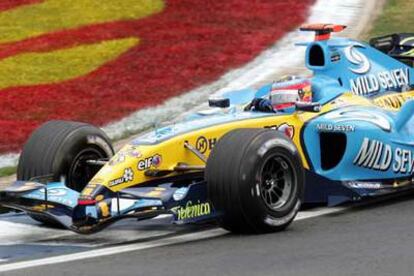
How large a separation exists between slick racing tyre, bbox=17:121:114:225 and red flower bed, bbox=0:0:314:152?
360cm

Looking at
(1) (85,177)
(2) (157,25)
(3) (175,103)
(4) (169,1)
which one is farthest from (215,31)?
(1) (85,177)

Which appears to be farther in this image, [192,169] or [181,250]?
[192,169]

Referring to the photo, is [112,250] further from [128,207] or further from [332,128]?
[332,128]

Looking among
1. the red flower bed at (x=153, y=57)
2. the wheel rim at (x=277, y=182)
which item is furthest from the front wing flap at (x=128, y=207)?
the red flower bed at (x=153, y=57)

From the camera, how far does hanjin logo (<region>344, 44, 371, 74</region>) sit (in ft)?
35.2

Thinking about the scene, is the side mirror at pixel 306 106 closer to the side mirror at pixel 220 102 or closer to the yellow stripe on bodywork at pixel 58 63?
the side mirror at pixel 220 102

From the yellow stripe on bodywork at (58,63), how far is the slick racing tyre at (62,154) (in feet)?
22.9

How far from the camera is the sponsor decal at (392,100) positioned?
35.0 feet

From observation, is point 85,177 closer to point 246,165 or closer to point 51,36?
point 246,165

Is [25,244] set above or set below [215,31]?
below

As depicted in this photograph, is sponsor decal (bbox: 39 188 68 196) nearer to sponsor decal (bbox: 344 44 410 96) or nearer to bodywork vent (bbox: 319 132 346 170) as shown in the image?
bodywork vent (bbox: 319 132 346 170)

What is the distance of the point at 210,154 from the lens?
8.58 metres

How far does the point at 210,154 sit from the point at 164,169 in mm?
626

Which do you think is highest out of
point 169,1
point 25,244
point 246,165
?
point 169,1
